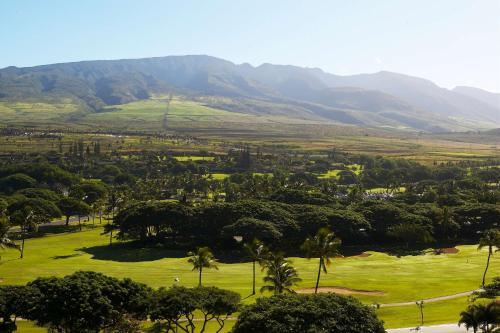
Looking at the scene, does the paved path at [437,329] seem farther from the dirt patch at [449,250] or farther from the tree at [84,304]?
the dirt patch at [449,250]

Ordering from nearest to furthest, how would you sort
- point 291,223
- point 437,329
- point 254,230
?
point 437,329 < point 254,230 < point 291,223

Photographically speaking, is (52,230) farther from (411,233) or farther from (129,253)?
(411,233)

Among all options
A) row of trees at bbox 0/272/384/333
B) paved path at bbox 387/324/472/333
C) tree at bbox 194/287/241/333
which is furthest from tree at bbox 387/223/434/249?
tree at bbox 194/287/241/333

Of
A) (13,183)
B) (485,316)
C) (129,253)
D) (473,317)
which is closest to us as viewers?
(485,316)

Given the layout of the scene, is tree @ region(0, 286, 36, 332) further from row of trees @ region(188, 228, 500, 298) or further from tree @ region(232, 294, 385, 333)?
row of trees @ region(188, 228, 500, 298)

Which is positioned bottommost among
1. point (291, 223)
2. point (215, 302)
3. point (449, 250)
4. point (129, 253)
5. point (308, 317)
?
point (129, 253)

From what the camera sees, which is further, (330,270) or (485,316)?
(330,270)

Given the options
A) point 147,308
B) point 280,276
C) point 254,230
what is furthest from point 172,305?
point 254,230
